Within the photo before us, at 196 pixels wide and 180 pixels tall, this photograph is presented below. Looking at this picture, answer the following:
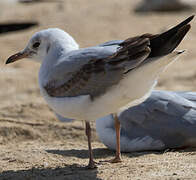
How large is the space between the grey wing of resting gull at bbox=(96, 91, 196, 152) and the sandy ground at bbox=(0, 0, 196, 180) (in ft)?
0.40

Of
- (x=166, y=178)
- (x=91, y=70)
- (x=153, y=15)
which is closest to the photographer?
(x=166, y=178)

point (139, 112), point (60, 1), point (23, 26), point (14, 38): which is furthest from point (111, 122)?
point (60, 1)

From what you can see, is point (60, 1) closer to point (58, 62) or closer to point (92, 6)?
point (92, 6)

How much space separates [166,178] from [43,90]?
1262 millimetres

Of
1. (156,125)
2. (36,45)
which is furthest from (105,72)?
(156,125)

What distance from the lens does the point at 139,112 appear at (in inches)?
200

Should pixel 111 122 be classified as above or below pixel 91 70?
below

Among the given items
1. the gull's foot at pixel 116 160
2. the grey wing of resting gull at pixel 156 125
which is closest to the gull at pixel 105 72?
the gull's foot at pixel 116 160

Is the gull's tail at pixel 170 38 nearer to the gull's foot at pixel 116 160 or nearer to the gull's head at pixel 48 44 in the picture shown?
the gull's head at pixel 48 44

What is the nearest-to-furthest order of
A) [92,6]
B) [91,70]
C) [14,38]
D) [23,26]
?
[91,70] < [14,38] < [23,26] < [92,6]

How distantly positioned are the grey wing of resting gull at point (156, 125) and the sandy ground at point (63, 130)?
12cm

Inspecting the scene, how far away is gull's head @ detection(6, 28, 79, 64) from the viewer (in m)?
4.37

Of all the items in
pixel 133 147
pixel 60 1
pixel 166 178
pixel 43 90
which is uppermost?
pixel 43 90

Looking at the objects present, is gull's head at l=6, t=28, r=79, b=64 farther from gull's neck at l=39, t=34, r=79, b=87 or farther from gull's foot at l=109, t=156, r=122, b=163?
gull's foot at l=109, t=156, r=122, b=163
